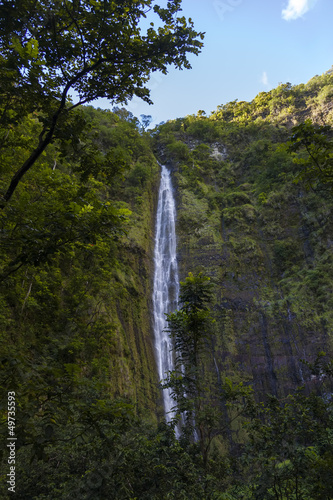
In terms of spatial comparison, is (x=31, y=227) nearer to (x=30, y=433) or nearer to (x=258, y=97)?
(x=30, y=433)

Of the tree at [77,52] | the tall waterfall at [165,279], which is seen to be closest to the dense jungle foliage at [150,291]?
the tree at [77,52]

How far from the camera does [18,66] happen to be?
306 centimetres

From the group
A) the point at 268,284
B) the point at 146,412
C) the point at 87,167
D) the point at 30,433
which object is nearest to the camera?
the point at 30,433

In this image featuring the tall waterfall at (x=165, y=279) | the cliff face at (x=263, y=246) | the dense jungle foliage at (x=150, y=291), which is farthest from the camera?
the tall waterfall at (x=165, y=279)

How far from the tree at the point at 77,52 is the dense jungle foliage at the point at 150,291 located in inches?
1.2

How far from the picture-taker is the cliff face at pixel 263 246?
2003 cm

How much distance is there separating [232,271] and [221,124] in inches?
1349

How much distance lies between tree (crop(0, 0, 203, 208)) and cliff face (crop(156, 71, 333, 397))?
8.20 metres

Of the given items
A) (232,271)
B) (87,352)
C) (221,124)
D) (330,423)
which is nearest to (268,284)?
(232,271)

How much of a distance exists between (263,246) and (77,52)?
25634 mm

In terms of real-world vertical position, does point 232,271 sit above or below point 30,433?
above

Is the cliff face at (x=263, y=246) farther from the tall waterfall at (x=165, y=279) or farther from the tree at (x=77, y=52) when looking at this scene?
the tree at (x=77, y=52)

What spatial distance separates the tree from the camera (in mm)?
3309

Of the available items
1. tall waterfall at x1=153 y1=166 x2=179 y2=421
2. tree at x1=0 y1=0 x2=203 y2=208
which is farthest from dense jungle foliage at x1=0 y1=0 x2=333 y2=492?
tall waterfall at x1=153 y1=166 x2=179 y2=421
